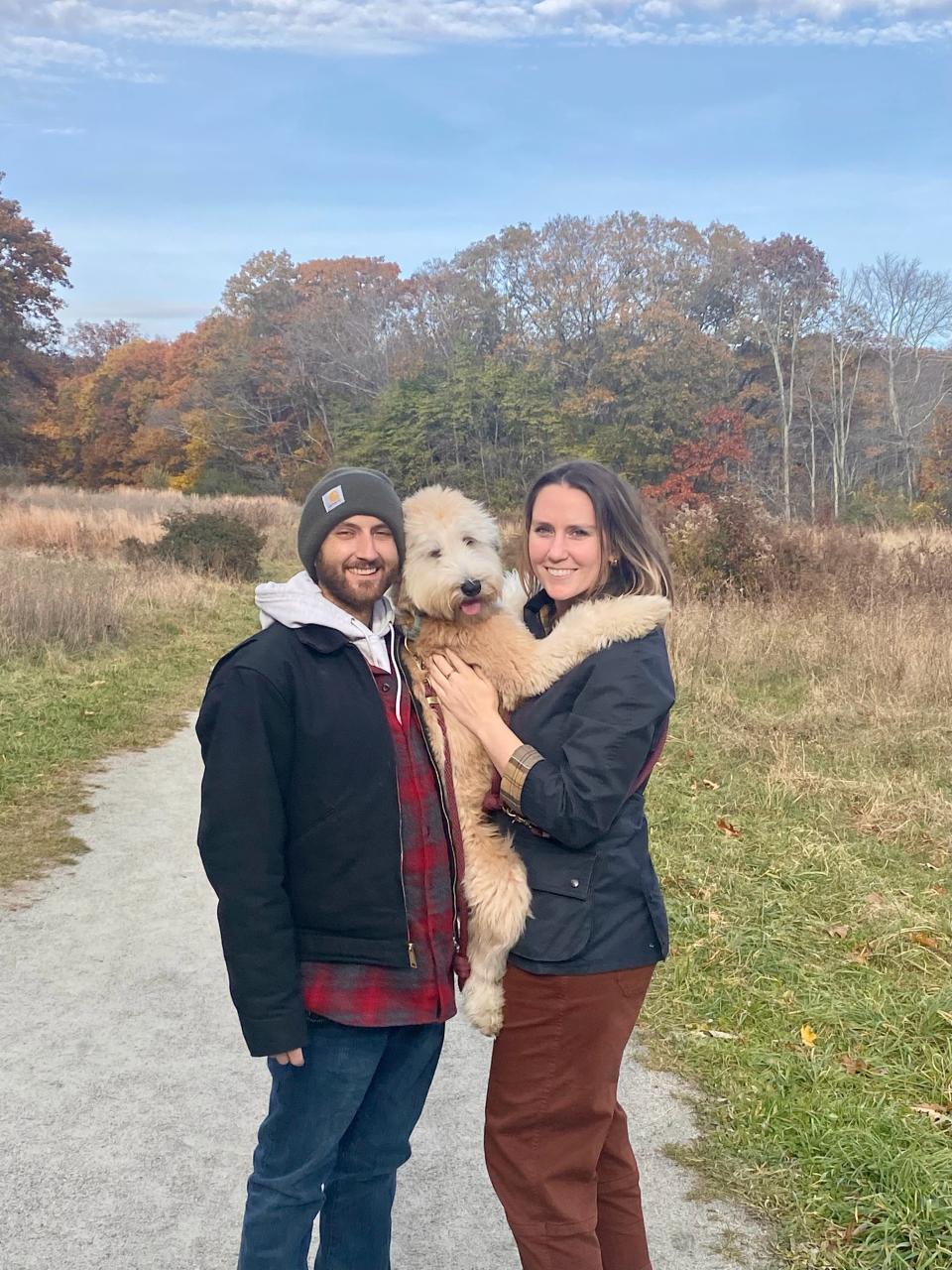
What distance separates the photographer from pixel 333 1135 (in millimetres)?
2193

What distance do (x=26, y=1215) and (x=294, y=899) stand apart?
1.65m

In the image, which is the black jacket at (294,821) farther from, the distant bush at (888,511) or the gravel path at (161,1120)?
the distant bush at (888,511)

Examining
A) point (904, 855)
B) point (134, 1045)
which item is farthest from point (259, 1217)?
point (904, 855)

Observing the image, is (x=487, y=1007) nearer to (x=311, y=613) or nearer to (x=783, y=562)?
(x=311, y=613)


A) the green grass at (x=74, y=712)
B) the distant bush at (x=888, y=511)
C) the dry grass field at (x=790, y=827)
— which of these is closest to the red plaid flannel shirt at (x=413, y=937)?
the dry grass field at (x=790, y=827)

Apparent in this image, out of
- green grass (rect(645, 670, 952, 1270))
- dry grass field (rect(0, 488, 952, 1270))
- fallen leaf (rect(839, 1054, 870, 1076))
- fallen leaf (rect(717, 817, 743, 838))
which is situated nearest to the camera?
green grass (rect(645, 670, 952, 1270))

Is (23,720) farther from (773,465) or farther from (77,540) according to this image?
(773,465)

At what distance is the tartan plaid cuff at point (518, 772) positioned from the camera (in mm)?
2203

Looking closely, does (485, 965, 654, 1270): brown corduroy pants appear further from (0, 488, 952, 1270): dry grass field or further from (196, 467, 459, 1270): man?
(0, 488, 952, 1270): dry grass field

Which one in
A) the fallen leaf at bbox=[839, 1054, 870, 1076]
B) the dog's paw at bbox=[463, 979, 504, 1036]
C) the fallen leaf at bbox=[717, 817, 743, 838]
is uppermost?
the dog's paw at bbox=[463, 979, 504, 1036]

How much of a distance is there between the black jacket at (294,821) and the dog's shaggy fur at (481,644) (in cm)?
24

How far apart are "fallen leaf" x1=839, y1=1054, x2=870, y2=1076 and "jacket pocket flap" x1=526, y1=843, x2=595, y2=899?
2.18 meters

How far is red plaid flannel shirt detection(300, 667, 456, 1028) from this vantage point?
7.04 ft

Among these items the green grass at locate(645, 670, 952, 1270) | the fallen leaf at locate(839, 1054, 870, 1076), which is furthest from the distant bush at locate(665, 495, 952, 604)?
the fallen leaf at locate(839, 1054, 870, 1076)
